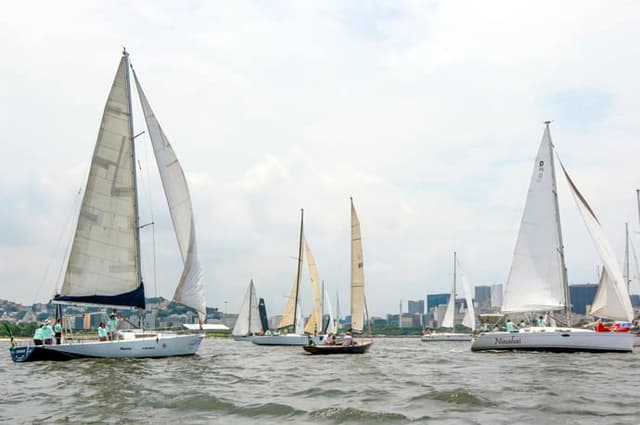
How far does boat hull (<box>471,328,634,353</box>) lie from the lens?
33938 millimetres

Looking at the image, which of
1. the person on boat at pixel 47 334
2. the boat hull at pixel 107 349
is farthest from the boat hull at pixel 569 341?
the person on boat at pixel 47 334

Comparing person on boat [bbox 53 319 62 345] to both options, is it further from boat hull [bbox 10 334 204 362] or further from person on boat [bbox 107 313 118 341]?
person on boat [bbox 107 313 118 341]

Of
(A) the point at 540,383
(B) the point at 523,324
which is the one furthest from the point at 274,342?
(A) the point at 540,383

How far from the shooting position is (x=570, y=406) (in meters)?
17.4

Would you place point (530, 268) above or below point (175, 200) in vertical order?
below

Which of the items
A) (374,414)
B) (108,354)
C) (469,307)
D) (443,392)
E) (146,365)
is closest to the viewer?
(374,414)

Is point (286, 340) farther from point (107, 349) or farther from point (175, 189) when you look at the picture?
point (107, 349)

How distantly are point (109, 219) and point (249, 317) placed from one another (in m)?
62.9

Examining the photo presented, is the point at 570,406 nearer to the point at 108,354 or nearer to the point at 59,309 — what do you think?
the point at 108,354

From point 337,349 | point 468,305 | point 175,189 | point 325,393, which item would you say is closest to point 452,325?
point 468,305

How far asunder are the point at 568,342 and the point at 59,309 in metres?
25.2

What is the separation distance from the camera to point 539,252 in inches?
1526

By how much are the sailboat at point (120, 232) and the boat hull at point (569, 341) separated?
1634 centimetres

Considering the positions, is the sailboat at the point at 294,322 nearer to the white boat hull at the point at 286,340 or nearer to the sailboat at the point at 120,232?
the white boat hull at the point at 286,340
